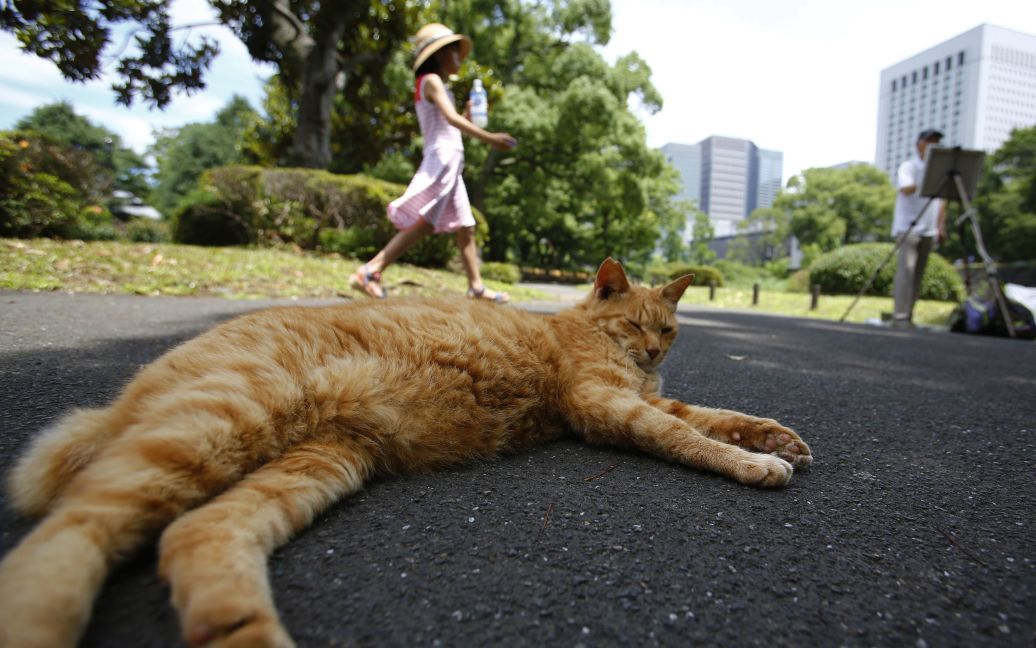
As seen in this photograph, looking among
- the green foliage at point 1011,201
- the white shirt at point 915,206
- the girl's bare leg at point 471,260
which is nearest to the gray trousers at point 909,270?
the white shirt at point 915,206

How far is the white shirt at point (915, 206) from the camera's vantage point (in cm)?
762

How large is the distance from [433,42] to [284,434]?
162 inches

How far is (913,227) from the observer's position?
7.58m

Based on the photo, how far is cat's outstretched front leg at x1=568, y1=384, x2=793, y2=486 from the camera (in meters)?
1.66

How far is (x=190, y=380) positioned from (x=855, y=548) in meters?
1.83

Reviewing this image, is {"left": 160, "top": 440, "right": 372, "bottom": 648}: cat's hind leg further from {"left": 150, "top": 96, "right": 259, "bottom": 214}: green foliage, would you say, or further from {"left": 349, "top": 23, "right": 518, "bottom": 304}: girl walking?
{"left": 150, "top": 96, "right": 259, "bottom": 214}: green foliage

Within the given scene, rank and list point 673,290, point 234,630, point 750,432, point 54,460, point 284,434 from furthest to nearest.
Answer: point 673,290 → point 750,432 → point 284,434 → point 54,460 → point 234,630

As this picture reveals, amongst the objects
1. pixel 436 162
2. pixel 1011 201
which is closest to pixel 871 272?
pixel 436 162

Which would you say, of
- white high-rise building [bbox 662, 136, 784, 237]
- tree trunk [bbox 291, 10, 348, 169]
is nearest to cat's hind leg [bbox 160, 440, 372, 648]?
tree trunk [bbox 291, 10, 348, 169]

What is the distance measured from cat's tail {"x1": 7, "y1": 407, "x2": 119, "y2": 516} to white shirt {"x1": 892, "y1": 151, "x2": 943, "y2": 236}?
9646mm

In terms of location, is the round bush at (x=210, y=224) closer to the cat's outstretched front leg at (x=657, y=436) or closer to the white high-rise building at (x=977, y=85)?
the cat's outstretched front leg at (x=657, y=436)

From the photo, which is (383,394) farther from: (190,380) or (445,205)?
(445,205)

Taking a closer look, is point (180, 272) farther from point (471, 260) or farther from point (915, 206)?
point (915, 206)

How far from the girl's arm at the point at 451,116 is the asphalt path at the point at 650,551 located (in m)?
3.09
